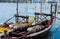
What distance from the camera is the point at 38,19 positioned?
24.7 m

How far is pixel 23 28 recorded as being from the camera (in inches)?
732

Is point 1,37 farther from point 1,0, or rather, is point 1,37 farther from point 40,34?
point 1,0

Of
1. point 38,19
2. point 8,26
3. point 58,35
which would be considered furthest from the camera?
point 38,19

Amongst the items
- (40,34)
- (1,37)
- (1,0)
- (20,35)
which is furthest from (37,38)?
(1,0)

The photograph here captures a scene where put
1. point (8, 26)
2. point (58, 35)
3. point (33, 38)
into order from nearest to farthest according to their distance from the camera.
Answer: point (33, 38)
point (8, 26)
point (58, 35)

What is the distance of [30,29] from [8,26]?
2758 millimetres

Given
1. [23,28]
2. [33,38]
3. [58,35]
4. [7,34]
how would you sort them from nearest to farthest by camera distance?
1. [7,34]
2. [33,38]
3. [23,28]
4. [58,35]

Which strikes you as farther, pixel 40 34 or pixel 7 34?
pixel 40 34

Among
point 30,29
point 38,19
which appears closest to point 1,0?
point 38,19

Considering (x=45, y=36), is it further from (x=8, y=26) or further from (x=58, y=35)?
(x=8, y=26)

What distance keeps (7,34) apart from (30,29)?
2384mm

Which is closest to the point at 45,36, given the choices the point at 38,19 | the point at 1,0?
the point at 38,19

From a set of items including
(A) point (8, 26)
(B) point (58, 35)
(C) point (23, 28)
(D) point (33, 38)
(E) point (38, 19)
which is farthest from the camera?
(E) point (38, 19)

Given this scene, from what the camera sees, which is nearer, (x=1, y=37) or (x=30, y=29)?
(x=1, y=37)
